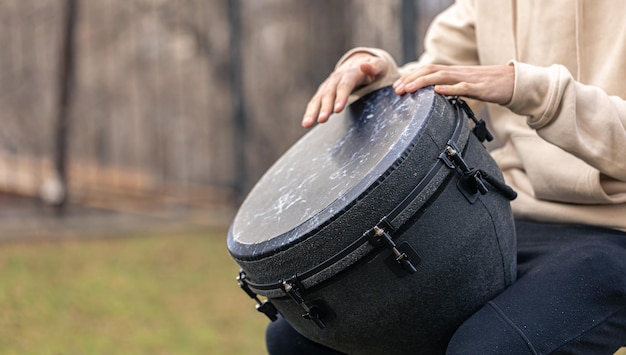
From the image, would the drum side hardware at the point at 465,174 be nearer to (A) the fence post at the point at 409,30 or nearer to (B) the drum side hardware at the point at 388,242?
(B) the drum side hardware at the point at 388,242

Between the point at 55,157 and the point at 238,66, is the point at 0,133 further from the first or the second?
the point at 238,66

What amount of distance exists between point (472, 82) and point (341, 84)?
0.38 meters

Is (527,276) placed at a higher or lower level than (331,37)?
higher

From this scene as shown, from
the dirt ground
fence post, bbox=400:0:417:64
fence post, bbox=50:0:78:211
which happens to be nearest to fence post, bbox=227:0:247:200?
the dirt ground

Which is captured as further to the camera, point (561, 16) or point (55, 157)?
point (55, 157)

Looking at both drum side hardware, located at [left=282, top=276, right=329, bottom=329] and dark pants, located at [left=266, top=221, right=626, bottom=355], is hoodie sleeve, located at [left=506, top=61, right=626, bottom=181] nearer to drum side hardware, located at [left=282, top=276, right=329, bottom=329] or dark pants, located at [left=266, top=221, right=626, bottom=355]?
dark pants, located at [left=266, top=221, right=626, bottom=355]

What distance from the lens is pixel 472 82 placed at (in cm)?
168

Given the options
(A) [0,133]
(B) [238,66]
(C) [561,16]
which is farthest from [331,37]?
(C) [561,16]

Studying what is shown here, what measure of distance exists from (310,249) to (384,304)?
0.55 ft

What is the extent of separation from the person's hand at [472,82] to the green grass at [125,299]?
208 cm

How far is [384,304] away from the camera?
1.55 meters

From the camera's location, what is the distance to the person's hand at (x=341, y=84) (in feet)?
6.23

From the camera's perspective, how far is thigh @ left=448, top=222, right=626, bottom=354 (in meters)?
1.56

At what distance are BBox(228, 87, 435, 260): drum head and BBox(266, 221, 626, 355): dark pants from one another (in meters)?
0.34
